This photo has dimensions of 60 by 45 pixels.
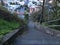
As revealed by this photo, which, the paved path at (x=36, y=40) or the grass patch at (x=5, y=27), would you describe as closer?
the paved path at (x=36, y=40)

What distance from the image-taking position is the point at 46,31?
1627cm

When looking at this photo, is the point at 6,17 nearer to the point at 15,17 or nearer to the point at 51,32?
Result: the point at 15,17

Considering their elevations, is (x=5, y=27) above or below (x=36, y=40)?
below

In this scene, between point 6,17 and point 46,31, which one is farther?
point 6,17

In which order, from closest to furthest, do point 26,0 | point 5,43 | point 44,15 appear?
point 5,43 → point 44,15 → point 26,0

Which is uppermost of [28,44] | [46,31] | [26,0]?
[28,44]

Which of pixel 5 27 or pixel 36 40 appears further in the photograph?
pixel 5 27

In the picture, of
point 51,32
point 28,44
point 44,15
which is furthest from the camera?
point 44,15

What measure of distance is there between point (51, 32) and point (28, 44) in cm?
529

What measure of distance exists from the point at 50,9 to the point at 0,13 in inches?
319

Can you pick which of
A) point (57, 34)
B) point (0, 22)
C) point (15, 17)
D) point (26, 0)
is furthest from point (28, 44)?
point (26, 0)

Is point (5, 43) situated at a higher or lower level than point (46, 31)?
higher

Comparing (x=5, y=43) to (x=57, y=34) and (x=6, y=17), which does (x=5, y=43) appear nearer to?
(x=57, y=34)

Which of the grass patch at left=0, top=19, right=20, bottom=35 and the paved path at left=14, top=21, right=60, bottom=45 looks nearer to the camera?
the paved path at left=14, top=21, right=60, bottom=45
